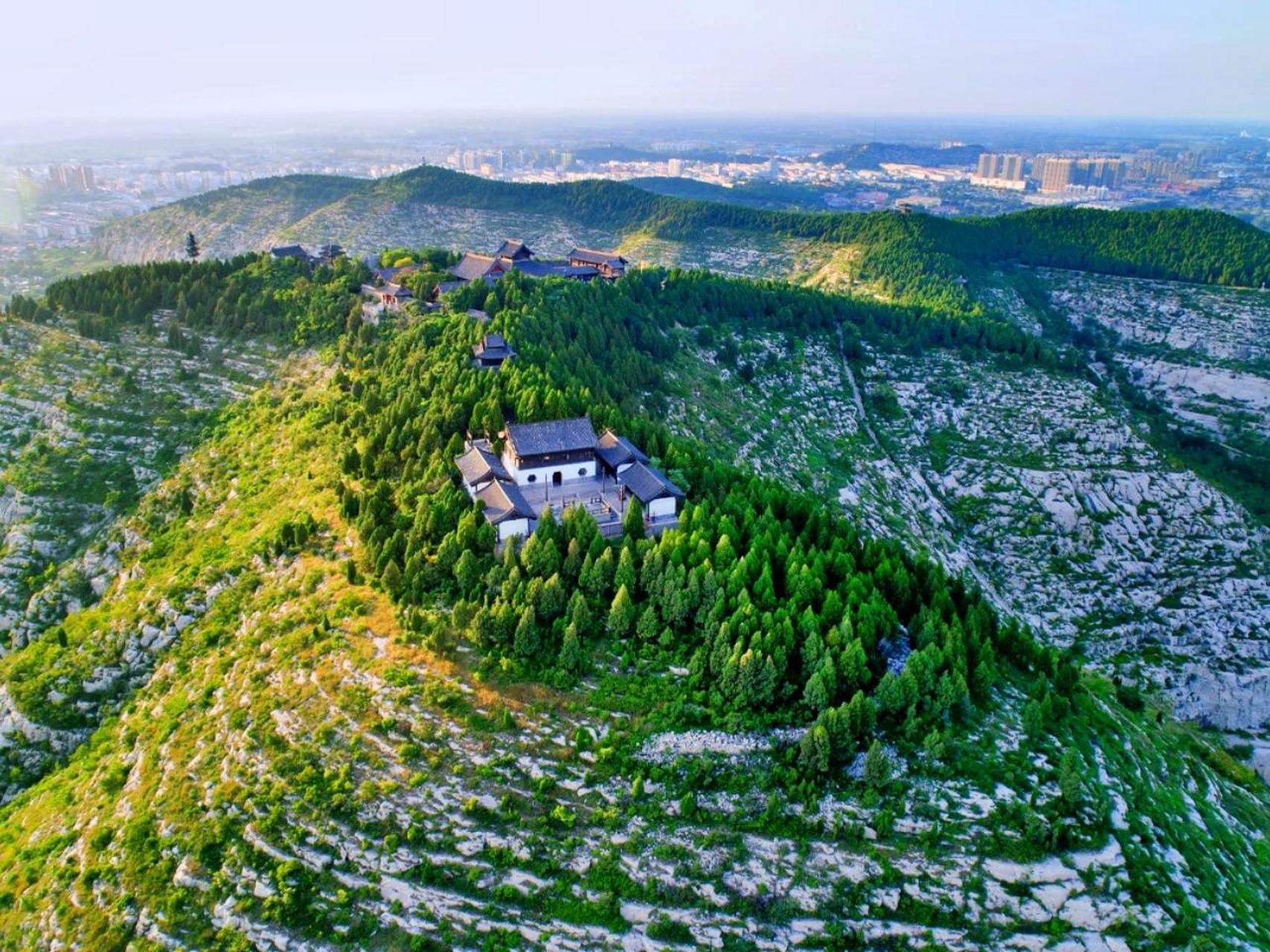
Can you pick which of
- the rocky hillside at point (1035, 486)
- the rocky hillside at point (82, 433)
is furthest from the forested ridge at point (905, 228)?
the rocky hillside at point (82, 433)

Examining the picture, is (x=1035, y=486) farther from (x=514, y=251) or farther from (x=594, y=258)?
(x=514, y=251)

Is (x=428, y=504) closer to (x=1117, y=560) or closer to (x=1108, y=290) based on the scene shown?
(x=1117, y=560)

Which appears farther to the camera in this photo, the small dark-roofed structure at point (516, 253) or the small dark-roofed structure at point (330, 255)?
the small dark-roofed structure at point (516, 253)

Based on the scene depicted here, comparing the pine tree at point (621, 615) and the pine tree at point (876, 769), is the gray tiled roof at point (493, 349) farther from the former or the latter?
the pine tree at point (876, 769)

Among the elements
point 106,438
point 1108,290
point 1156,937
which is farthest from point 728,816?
point 1108,290

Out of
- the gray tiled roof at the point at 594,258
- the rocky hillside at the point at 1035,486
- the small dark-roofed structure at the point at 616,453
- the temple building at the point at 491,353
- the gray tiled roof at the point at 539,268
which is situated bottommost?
the rocky hillside at the point at 1035,486

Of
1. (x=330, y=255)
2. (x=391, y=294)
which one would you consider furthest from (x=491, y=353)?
(x=330, y=255)
